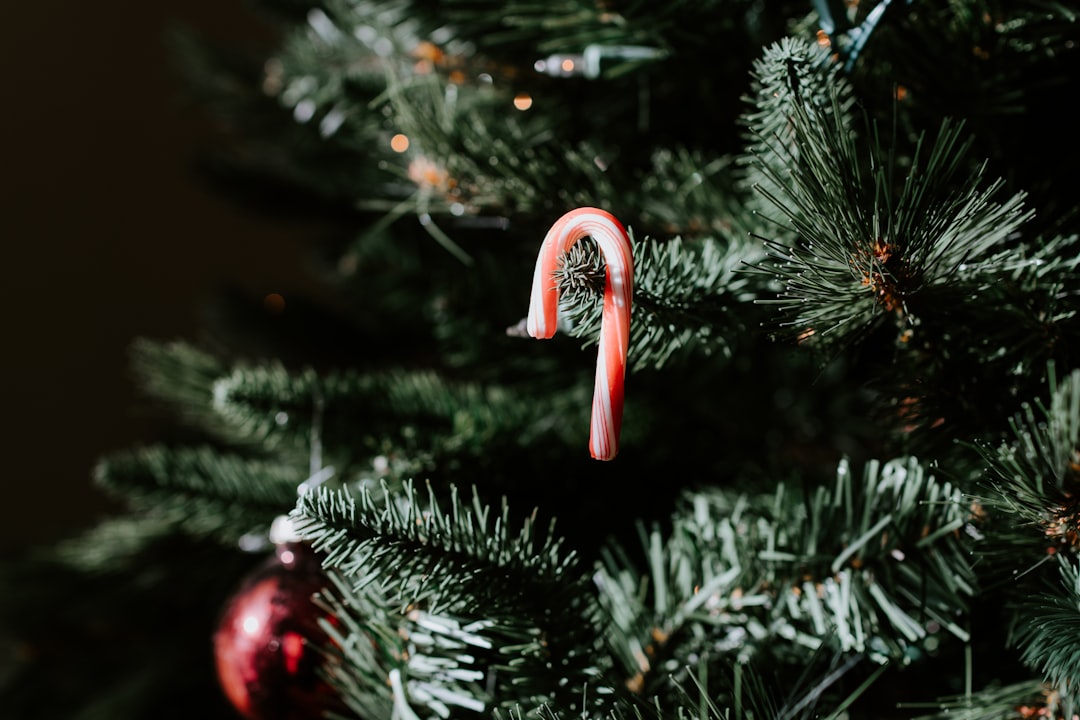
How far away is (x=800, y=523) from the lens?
0.86 ft

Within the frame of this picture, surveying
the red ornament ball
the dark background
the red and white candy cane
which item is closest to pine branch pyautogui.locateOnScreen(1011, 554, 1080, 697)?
the red and white candy cane

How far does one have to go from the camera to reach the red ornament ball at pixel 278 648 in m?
0.29

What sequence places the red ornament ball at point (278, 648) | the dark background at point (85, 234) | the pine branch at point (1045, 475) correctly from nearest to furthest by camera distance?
the pine branch at point (1045, 475), the red ornament ball at point (278, 648), the dark background at point (85, 234)

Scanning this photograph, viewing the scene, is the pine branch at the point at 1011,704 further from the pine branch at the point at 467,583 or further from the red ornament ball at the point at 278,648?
the red ornament ball at the point at 278,648

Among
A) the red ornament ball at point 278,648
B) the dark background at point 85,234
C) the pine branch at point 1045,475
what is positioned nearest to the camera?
the pine branch at point 1045,475

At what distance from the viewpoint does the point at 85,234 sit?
95 cm

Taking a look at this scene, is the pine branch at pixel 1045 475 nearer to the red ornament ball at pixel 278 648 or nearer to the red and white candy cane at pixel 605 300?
the red and white candy cane at pixel 605 300

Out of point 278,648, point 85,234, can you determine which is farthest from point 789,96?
point 85,234

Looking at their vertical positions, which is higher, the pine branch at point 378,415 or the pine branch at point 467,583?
the pine branch at point 378,415

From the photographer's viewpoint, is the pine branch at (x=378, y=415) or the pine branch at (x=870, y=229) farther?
the pine branch at (x=378, y=415)

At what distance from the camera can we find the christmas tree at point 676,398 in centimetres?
21

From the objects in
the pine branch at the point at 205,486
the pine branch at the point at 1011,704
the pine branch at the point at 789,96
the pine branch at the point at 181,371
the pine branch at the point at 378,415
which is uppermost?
the pine branch at the point at 789,96

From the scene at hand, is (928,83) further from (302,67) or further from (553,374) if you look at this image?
(302,67)

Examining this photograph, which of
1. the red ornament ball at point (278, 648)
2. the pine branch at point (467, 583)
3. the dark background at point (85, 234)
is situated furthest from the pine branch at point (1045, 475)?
the dark background at point (85, 234)
